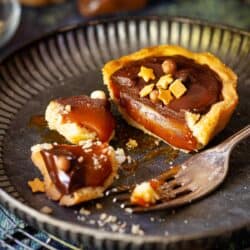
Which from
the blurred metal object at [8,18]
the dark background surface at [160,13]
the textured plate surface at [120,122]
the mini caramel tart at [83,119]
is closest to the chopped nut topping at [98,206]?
the textured plate surface at [120,122]

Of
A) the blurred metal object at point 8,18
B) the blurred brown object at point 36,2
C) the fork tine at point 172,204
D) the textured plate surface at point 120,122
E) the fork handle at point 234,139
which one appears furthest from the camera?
the blurred brown object at point 36,2

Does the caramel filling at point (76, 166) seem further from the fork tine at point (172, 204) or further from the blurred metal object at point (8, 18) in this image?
the blurred metal object at point (8, 18)

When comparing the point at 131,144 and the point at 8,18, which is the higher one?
the point at 8,18

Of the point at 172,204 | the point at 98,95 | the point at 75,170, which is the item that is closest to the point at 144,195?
the point at 172,204

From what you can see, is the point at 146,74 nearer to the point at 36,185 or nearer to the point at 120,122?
the point at 120,122

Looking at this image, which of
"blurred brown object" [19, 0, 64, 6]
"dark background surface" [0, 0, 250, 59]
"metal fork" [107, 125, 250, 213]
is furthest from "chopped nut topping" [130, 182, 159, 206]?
"blurred brown object" [19, 0, 64, 6]

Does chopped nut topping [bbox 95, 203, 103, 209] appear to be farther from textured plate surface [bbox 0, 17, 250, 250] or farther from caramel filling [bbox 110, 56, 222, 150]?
caramel filling [bbox 110, 56, 222, 150]
